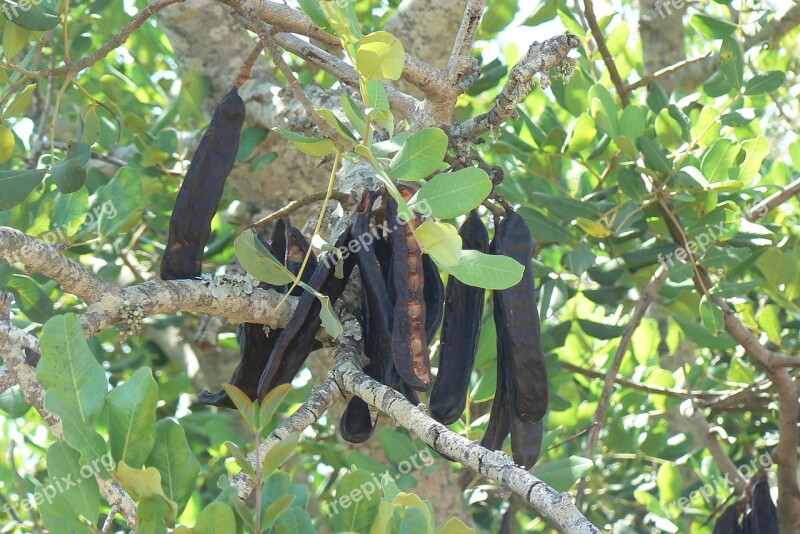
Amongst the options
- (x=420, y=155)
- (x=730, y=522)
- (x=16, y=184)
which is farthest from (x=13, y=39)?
(x=730, y=522)

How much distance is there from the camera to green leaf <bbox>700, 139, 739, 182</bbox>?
1899 mm

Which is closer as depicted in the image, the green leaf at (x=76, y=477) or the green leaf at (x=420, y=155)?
the green leaf at (x=76, y=477)

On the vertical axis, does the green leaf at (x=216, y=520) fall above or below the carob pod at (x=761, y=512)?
above

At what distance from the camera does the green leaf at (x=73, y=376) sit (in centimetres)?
93

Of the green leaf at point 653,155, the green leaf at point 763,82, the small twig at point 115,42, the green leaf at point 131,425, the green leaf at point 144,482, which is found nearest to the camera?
the green leaf at point 144,482

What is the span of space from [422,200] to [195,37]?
1479mm

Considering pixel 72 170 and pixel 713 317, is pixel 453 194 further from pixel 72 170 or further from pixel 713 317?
pixel 713 317

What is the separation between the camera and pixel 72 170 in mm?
1369

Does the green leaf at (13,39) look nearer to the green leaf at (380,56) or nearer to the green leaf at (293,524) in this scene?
the green leaf at (380,56)

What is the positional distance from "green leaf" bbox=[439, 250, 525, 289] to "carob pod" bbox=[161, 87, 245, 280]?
0.47 meters

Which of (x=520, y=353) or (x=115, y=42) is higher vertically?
(x=115, y=42)

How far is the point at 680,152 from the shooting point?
2.03 m

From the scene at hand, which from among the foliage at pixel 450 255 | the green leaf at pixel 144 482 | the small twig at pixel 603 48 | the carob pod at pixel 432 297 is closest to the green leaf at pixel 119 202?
the foliage at pixel 450 255

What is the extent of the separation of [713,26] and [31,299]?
1.57 meters
